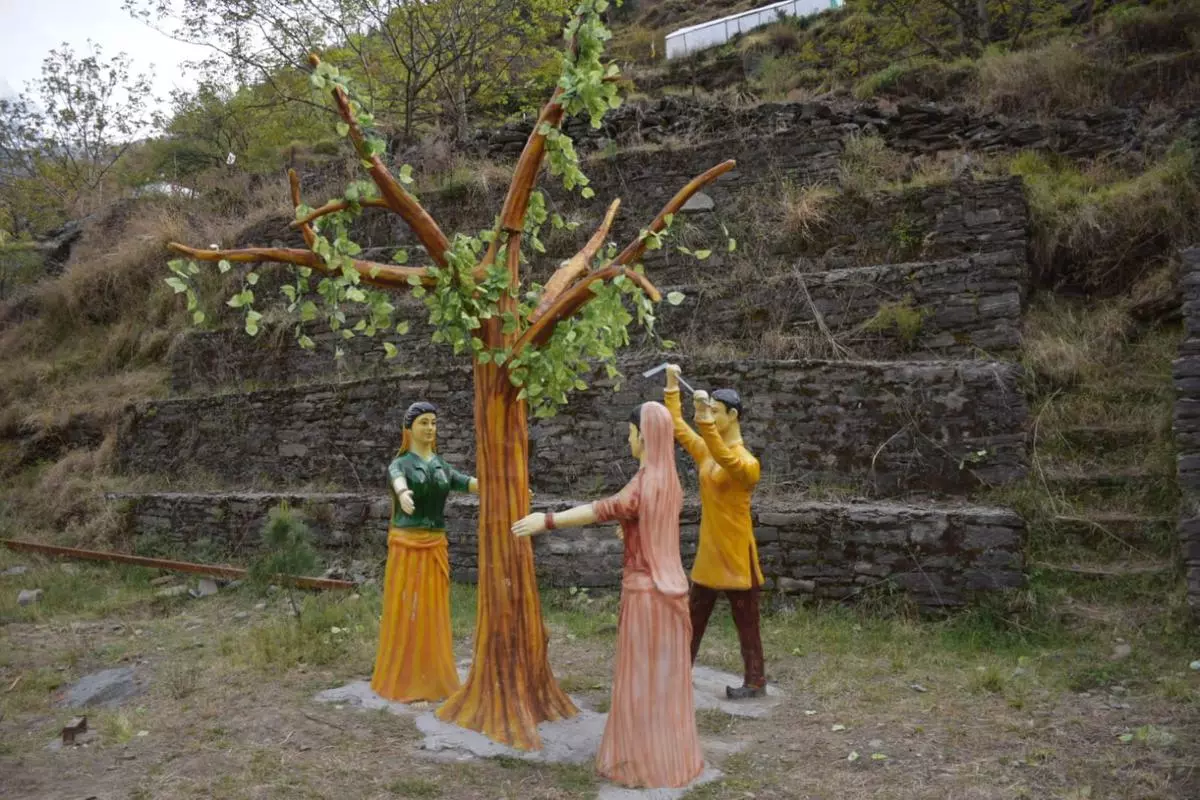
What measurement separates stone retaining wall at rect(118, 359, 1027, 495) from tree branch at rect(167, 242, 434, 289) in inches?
142

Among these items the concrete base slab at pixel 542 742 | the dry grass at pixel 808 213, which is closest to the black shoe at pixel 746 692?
the concrete base slab at pixel 542 742

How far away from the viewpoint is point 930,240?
9062mm

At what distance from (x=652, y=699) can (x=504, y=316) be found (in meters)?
2.04

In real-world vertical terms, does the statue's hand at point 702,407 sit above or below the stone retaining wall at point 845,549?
above

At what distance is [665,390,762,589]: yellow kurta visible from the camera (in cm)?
496

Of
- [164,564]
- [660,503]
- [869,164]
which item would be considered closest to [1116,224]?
[869,164]

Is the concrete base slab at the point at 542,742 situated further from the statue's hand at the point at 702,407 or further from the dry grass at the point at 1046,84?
the dry grass at the point at 1046,84

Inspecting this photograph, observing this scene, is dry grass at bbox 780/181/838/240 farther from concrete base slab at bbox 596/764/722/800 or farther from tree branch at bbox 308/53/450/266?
concrete base slab at bbox 596/764/722/800

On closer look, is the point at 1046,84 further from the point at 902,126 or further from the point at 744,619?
the point at 744,619

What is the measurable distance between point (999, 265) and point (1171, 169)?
7.20 feet

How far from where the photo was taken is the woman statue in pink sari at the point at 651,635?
156 inches

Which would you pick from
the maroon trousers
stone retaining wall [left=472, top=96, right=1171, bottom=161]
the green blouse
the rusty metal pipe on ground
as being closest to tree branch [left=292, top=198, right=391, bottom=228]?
the green blouse

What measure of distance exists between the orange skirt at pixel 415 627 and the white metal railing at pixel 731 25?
18.2 meters

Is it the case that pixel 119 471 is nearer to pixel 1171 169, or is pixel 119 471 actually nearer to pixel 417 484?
pixel 417 484
